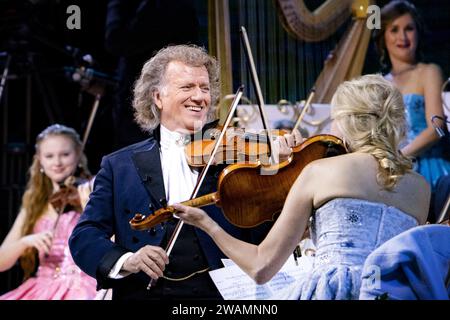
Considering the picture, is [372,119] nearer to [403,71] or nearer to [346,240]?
[346,240]

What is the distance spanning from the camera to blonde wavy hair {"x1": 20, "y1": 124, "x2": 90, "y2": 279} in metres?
4.04

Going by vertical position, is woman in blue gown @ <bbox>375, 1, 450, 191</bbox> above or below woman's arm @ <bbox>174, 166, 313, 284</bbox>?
above

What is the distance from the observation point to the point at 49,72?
4289mm

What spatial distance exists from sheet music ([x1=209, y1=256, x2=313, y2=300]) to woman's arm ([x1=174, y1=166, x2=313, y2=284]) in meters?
0.21

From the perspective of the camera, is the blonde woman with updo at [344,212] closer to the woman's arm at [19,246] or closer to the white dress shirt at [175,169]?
the white dress shirt at [175,169]

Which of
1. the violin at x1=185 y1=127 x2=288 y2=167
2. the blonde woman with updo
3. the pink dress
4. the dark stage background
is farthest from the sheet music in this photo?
the dark stage background

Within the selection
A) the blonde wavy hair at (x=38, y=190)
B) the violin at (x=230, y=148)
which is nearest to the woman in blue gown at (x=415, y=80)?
the violin at (x=230, y=148)

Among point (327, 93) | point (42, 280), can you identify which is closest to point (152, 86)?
point (327, 93)

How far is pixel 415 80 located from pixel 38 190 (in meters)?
1.88

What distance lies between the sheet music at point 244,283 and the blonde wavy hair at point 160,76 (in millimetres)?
543

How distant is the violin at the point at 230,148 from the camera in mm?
2672

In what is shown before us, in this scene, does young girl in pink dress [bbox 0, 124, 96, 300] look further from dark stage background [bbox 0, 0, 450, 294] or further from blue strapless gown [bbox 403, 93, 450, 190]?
blue strapless gown [bbox 403, 93, 450, 190]

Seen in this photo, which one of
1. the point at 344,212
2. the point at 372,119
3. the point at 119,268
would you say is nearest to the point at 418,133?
the point at 372,119
